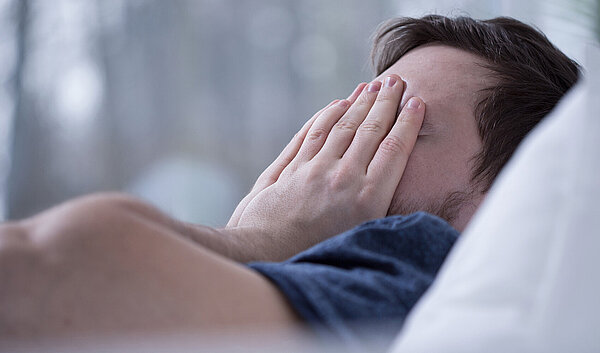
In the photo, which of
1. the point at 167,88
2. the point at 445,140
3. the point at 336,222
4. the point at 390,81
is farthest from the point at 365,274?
the point at 167,88

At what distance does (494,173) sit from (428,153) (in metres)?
0.11

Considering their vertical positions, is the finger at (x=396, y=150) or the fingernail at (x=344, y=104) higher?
the fingernail at (x=344, y=104)

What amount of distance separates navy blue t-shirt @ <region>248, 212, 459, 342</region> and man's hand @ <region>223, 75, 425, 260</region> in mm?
219

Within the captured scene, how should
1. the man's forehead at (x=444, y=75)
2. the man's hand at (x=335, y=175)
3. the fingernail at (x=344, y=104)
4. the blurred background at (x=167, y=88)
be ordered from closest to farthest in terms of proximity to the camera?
the man's hand at (x=335, y=175), the man's forehead at (x=444, y=75), the fingernail at (x=344, y=104), the blurred background at (x=167, y=88)

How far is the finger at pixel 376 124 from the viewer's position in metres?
0.99

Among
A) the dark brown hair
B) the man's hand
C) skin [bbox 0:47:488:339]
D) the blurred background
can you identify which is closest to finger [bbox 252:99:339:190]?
the man's hand

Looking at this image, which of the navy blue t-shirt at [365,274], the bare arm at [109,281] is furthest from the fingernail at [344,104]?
the bare arm at [109,281]

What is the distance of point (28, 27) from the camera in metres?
2.53

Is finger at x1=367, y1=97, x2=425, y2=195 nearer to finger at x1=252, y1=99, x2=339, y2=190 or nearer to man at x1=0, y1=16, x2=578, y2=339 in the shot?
man at x1=0, y1=16, x2=578, y2=339

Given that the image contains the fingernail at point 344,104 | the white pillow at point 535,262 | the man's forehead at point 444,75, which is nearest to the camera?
the white pillow at point 535,262

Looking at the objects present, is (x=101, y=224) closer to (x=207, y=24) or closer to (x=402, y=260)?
(x=402, y=260)

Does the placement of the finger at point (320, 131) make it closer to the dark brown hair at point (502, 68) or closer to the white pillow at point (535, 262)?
the dark brown hair at point (502, 68)

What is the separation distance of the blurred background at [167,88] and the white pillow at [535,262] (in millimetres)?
2153

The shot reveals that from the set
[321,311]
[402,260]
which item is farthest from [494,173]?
[321,311]
